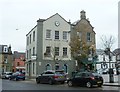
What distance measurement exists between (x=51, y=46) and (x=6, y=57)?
40168mm

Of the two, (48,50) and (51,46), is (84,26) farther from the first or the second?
(48,50)

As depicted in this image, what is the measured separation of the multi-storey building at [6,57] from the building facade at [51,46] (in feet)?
113

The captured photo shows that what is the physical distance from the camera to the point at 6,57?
286 feet

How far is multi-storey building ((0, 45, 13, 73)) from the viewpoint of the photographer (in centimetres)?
8552

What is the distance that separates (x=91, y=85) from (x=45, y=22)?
27.0 m

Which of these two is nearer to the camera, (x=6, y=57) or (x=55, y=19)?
(x=55, y=19)

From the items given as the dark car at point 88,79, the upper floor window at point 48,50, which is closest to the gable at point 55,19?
the upper floor window at point 48,50

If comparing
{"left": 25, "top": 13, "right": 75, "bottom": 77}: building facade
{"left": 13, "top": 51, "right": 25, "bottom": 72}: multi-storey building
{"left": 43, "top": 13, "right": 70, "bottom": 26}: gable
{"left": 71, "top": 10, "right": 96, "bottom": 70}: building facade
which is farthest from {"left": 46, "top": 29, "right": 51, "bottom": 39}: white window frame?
{"left": 13, "top": 51, "right": 25, "bottom": 72}: multi-storey building

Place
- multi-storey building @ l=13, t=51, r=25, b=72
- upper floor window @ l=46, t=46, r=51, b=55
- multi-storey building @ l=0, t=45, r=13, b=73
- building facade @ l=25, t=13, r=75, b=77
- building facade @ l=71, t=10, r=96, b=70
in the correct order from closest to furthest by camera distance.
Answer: building facade @ l=25, t=13, r=75, b=77 → upper floor window @ l=46, t=46, r=51, b=55 → building facade @ l=71, t=10, r=96, b=70 → multi-storey building @ l=0, t=45, r=13, b=73 → multi-storey building @ l=13, t=51, r=25, b=72

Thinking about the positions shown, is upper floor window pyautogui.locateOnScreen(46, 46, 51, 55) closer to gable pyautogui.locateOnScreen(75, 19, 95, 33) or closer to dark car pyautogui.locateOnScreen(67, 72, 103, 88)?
gable pyautogui.locateOnScreen(75, 19, 95, 33)

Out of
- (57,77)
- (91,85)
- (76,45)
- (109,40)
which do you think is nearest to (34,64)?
(76,45)

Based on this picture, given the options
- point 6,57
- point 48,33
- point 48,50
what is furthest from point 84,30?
point 6,57

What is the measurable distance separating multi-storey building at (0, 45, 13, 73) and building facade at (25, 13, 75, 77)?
113 feet

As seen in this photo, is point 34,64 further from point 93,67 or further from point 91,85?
point 91,85
